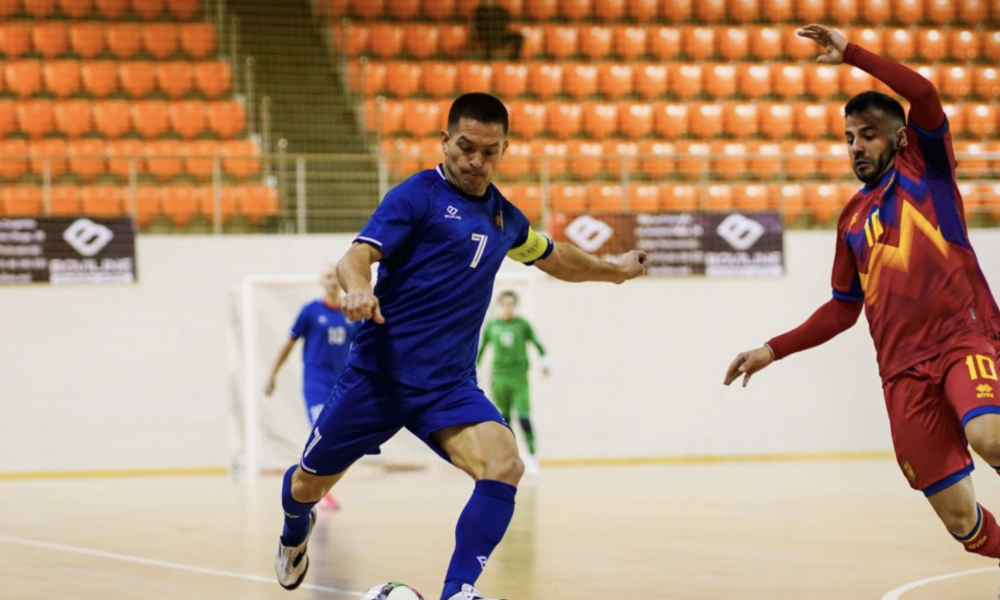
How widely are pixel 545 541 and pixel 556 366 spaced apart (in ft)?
28.2

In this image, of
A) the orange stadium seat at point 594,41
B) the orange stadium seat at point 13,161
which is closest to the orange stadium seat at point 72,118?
the orange stadium seat at point 13,161

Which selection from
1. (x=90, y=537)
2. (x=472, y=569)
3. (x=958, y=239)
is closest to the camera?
(x=472, y=569)

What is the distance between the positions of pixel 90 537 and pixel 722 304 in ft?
34.0

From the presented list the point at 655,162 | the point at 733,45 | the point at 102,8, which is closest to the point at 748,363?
the point at 655,162

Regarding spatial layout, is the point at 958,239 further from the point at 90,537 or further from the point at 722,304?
the point at 722,304

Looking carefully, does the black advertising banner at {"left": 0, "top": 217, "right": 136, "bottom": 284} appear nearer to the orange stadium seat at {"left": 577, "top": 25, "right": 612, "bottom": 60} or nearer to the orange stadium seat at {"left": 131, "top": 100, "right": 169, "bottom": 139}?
the orange stadium seat at {"left": 131, "top": 100, "right": 169, "bottom": 139}

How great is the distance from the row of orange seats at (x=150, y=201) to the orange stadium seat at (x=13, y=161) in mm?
366

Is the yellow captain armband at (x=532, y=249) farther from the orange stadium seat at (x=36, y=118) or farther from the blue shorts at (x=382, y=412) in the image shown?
the orange stadium seat at (x=36, y=118)

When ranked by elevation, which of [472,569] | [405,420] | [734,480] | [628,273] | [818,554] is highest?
[628,273]

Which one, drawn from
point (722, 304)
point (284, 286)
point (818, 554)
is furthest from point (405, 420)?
point (722, 304)

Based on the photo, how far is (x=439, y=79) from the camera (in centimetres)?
2053

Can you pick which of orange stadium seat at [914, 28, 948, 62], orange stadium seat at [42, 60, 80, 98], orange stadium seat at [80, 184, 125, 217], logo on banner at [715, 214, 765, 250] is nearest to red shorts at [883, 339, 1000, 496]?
logo on banner at [715, 214, 765, 250]

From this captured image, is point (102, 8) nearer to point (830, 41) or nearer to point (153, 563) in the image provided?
point (153, 563)

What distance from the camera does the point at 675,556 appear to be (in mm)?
8086
